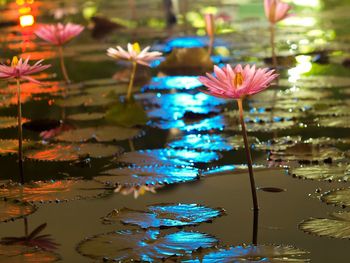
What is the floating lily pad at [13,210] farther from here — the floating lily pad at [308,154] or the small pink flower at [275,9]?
the small pink flower at [275,9]

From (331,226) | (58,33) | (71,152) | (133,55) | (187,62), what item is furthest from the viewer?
(187,62)

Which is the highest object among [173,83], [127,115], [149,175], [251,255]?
[173,83]

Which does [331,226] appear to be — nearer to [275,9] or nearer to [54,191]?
[54,191]

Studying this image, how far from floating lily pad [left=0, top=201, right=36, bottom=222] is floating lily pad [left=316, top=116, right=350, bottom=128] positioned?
0.97 meters

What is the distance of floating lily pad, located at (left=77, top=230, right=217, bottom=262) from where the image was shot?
1.35 meters

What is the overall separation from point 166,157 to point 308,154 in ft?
1.10

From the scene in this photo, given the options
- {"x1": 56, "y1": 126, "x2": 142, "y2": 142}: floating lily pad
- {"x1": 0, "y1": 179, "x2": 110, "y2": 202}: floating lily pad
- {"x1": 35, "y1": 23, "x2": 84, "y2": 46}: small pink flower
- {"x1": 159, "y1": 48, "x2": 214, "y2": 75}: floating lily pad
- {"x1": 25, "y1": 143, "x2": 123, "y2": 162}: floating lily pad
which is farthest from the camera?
{"x1": 159, "y1": 48, "x2": 214, "y2": 75}: floating lily pad

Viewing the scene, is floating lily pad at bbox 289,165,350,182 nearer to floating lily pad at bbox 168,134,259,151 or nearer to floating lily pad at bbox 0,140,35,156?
floating lily pad at bbox 168,134,259,151

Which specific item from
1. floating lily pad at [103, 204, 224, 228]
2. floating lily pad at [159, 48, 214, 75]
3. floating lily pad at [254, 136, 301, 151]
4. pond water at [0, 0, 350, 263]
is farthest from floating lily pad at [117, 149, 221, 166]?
floating lily pad at [159, 48, 214, 75]

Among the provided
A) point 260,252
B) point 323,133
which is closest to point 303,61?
point 323,133

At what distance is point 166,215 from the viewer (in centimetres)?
155

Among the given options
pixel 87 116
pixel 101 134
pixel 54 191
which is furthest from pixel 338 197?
pixel 87 116

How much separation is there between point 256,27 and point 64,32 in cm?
213

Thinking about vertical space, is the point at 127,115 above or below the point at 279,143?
above
